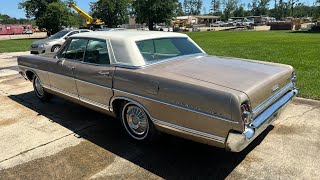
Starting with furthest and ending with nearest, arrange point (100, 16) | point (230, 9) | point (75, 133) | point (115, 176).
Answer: point (230, 9), point (100, 16), point (75, 133), point (115, 176)

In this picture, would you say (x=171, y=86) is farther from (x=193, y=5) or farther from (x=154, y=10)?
(x=193, y=5)

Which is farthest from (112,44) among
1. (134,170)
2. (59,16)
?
(59,16)

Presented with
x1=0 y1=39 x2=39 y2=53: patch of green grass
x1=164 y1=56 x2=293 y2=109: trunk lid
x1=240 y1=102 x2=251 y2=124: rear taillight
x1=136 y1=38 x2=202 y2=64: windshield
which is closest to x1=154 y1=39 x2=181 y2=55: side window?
x1=136 y1=38 x2=202 y2=64: windshield

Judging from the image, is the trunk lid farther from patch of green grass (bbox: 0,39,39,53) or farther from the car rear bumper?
patch of green grass (bbox: 0,39,39,53)

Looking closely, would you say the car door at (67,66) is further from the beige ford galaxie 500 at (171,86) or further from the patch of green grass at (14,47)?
the patch of green grass at (14,47)

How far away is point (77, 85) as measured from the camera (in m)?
5.03

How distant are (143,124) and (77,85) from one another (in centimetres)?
150

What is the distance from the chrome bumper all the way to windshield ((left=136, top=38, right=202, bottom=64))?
1645 mm

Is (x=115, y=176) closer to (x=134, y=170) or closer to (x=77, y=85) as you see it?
(x=134, y=170)

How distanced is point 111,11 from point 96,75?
159 feet

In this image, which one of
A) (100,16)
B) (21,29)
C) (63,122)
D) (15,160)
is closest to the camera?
(15,160)

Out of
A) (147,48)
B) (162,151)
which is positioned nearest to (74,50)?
(147,48)

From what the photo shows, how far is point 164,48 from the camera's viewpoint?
4.82 metres

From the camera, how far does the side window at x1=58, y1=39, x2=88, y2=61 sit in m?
5.06
